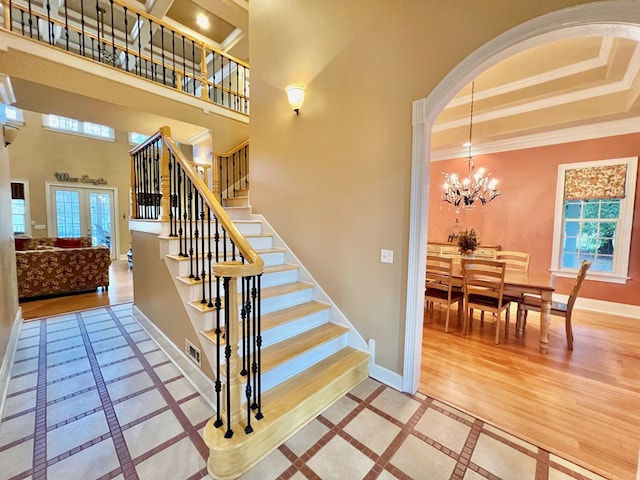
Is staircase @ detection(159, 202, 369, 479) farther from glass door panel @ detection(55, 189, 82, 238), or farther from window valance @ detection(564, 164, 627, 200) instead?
glass door panel @ detection(55, 189, 82, 238)

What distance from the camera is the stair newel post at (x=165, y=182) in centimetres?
266

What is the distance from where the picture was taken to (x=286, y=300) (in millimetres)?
2709

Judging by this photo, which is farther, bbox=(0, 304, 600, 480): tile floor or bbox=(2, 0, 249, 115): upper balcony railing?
bbox=(2, 0, 249, 115): upper balcony railing

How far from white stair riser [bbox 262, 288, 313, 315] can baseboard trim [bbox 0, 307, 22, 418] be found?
1.95 m

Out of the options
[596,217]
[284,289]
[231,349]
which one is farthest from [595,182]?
[231,349]

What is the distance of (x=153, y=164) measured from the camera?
11.3 ft

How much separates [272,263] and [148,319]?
1.72m

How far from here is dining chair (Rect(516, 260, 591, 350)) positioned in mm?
2902

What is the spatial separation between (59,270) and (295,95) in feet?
16.6

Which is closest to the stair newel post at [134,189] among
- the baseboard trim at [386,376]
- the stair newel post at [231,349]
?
the stair newel post at [231,349]

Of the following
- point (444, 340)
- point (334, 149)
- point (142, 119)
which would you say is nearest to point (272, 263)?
point (334, 149)

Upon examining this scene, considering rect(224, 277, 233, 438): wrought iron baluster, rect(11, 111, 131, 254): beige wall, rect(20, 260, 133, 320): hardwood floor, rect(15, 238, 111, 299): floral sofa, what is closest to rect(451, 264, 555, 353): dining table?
rect(224, 277, 233, 438): wrought iron baluster

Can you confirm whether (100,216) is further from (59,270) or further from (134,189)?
(134,189)

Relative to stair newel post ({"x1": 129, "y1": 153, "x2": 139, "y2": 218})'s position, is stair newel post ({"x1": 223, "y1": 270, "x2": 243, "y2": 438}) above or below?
below
